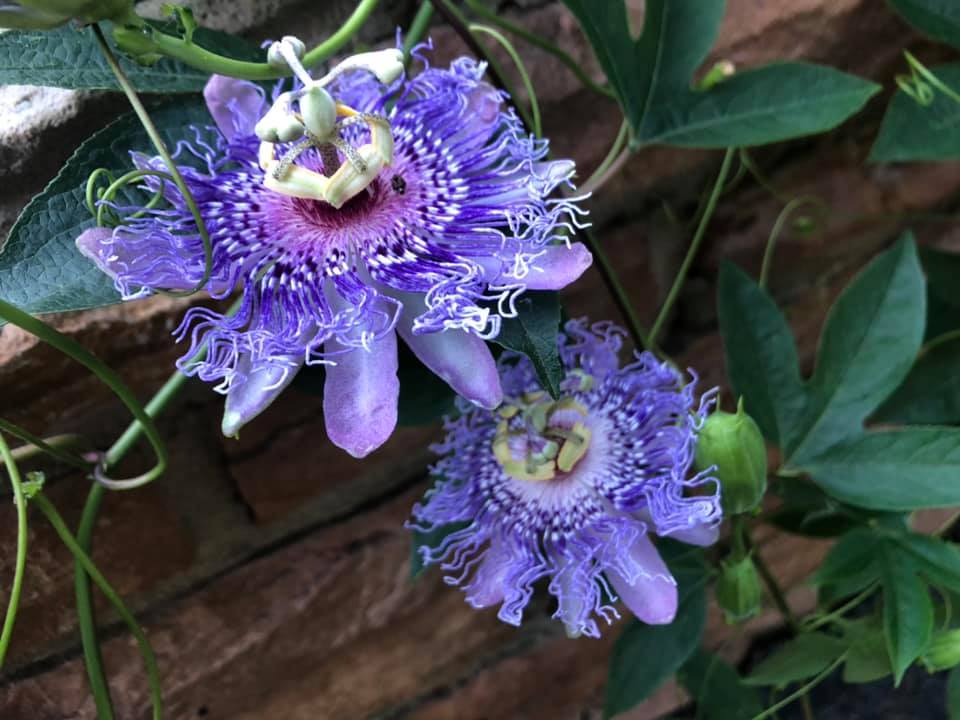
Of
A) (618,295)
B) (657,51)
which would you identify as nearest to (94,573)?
(618,295)

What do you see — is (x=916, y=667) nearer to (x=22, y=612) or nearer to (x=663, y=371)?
(x=663, y=371)

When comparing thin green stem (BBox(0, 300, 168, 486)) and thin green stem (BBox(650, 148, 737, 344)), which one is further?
thin green stem (BBox(650, 148, 737, 344))

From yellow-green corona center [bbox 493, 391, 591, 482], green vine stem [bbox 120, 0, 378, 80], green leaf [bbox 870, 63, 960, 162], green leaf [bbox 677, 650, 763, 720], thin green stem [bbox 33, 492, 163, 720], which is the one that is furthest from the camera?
green leaf [bbox 677, 650, 763, 720]

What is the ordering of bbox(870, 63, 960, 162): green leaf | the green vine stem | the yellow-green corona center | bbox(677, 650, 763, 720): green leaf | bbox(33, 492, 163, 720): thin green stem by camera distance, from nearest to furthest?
the green vine stem → bbox(33, 492, 163, 720): thin green stem → the yellow-green corona center → bbox(870, 63, 960, 162): green leaf → bbox(677, 650, 763, 720): green leaf

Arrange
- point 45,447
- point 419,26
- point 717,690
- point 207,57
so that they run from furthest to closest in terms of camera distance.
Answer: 1. point 717,690
2. point 419,26
3. point 45,447
4. point 207,57

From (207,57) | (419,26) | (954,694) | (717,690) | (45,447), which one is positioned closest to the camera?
(207,57)

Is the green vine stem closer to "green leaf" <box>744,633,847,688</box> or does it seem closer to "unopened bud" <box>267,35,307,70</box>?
"unopened bud" <box>267,35,307,70</box>

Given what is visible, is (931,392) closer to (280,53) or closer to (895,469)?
(895,469)

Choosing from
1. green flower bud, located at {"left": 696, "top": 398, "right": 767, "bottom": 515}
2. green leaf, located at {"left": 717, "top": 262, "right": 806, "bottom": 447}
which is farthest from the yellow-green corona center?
green leaf, located at {"left": 717, "top": 262, "right": 806, "bottom": 447}
